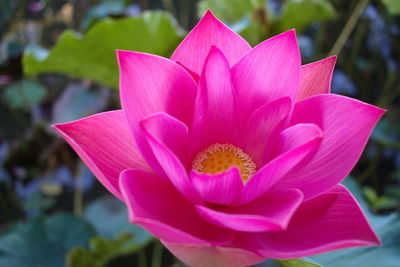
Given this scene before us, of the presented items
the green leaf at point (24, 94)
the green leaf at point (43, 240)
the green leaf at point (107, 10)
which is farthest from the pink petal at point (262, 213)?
the green leaf at point (24, 94)

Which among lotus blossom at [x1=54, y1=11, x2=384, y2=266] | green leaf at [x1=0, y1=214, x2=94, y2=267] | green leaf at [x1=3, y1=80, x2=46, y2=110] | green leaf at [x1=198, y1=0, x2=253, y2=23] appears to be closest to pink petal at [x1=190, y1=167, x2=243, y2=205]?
lotus blossom at [x1=54, y1=11, x2=384, y2=266]

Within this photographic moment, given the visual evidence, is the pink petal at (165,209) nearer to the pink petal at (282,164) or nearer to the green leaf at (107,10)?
the pink petal at (282,164)

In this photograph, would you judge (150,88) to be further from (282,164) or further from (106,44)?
(106,44)

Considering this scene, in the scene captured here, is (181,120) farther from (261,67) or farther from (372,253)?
(372,253)

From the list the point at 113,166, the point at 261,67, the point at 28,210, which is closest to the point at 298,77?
the point at 261,67

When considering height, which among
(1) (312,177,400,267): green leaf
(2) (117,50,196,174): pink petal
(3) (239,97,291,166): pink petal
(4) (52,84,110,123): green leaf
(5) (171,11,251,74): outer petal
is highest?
(5) (171,11,251,74): outer petal

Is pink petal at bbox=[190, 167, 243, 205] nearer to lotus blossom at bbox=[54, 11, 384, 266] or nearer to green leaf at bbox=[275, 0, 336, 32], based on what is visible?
lotus blossom at bbox=[54, 11, 384, 266]
